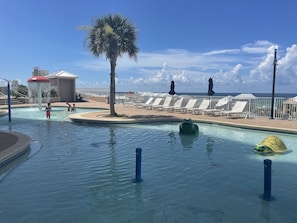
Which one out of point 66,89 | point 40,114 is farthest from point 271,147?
point 66,89

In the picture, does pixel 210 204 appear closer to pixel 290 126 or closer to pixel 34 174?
pixel 34 174

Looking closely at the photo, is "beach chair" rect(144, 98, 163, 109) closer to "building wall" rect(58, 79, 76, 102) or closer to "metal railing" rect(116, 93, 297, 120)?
"metal railing" rect(116, 93, 297, 120)

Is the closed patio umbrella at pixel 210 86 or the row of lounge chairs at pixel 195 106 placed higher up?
the closed patio umbrella at pixel 210 86

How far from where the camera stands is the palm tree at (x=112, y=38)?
555 inches

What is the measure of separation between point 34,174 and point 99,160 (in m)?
1.62

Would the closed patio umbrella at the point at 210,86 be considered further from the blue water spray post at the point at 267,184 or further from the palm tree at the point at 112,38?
the blue water spray post at the point at 267,184

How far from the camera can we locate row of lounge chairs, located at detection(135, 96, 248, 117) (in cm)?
1500

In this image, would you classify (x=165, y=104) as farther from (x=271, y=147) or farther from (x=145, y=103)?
(x=271, y=147)

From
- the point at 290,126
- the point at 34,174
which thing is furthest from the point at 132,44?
the point at 34,174

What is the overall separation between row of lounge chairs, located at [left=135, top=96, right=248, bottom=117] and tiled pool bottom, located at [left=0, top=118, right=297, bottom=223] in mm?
5984

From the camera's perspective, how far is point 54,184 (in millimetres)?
5227

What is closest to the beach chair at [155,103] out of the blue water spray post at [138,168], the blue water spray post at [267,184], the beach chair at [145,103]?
the beach chair at [145,103]

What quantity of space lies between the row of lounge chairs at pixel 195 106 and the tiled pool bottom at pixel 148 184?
5.98 m

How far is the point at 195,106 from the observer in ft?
57.1
